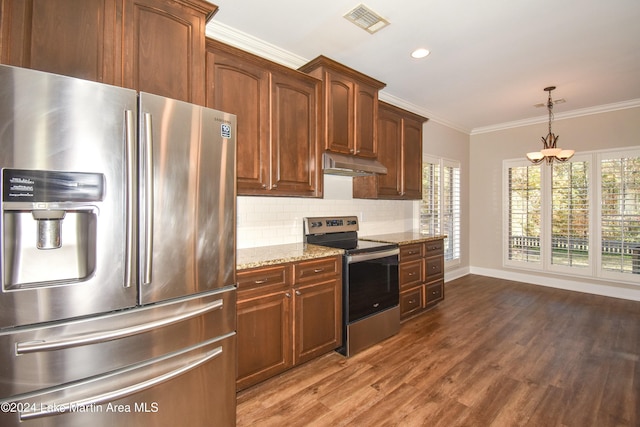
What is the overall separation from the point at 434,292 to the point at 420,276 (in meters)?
0.43

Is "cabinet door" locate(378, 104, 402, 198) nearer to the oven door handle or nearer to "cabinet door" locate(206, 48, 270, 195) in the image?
the oven door handle

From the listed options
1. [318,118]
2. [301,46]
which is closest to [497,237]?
[318,118]

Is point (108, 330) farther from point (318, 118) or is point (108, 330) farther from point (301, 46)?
point (301, 46)

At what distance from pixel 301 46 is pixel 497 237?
4.90 m

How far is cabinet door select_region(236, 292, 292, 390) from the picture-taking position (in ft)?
6.68

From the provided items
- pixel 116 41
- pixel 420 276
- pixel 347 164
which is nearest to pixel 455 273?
pixel 420 276

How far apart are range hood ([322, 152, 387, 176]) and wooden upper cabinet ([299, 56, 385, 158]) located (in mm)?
69

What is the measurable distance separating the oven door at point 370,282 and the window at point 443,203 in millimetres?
1852

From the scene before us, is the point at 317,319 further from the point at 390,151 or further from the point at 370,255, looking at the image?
the point at 390,151

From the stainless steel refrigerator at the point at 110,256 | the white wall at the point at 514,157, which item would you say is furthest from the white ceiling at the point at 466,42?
the stainless steel refrigerator at the point at 110,256

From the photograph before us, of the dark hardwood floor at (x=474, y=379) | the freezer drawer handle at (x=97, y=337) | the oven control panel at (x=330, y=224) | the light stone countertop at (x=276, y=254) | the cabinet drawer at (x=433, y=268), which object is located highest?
the oven control panel at (x=330, y=224)

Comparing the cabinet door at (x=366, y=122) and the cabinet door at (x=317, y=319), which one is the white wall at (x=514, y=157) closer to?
the cabinet door at (x=366, y=122)

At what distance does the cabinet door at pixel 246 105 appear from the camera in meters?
2.19

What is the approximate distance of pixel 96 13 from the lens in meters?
1.58
